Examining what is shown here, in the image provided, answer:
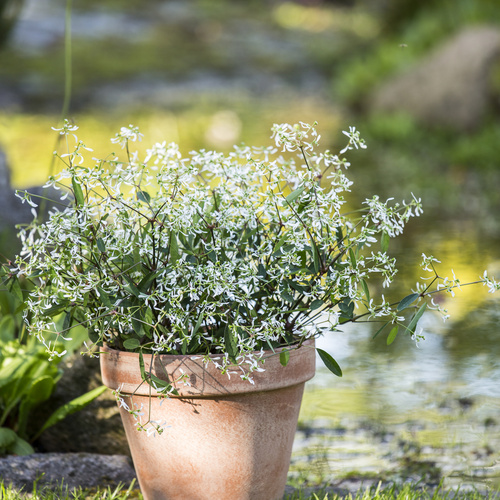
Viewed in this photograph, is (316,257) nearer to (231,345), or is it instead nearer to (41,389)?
(231,345)

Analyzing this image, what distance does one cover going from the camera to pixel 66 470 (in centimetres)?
215

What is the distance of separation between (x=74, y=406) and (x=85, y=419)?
8.3 inches

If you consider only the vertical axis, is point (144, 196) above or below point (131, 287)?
above

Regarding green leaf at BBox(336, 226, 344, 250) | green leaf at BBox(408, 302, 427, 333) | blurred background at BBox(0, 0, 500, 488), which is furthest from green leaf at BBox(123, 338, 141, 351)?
blurred background at BBox(0, 0, 500, 488)

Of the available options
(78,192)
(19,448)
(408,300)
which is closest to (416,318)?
(408,300)

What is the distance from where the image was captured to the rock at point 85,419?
2.37 metres

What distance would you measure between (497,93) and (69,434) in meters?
7.56

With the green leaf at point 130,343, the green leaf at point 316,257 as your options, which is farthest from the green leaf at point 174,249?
the green leaf at point 316,257

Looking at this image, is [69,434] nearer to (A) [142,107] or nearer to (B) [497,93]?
(B) [497,93]

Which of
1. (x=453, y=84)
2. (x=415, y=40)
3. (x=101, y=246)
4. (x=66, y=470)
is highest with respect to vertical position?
(x=415, y=40)

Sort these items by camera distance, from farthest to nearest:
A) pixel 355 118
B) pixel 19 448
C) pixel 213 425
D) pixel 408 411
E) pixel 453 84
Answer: pixel 355 118 < pixel 453 84 < pixel 408 411 < pixel 19 448 < pixel 213 425

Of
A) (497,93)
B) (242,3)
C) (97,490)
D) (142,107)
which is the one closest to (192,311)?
(97,490)

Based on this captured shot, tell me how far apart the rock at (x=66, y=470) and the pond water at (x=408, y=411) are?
0.57 m

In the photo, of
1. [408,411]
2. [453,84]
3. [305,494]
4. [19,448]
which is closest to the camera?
[305,494]
